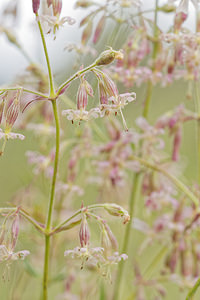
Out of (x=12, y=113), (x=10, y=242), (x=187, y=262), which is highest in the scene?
(x=12, y=113)

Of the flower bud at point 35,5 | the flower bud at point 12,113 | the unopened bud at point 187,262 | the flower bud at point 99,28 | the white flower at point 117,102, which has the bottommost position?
the unopened bud at point 187,262

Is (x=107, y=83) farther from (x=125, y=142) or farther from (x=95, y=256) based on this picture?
(x=125, y=142)

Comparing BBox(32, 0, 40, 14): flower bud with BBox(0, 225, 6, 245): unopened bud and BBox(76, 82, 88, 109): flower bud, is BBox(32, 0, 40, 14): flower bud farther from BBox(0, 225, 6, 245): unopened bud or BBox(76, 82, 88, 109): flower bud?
BBox(0, 225, 6, 245): unopened bud

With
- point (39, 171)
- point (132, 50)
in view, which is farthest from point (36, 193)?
point (132, 50)

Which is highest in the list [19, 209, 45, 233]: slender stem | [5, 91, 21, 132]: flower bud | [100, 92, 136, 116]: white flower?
[100, 92, 136, 116]: white flower

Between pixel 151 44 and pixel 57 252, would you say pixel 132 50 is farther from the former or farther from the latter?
pixel 57 252

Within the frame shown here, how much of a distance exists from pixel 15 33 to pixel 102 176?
1.06ft

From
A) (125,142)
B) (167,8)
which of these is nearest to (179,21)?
(167,8)

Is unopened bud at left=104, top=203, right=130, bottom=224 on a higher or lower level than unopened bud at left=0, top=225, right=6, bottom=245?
higher

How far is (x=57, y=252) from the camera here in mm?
958

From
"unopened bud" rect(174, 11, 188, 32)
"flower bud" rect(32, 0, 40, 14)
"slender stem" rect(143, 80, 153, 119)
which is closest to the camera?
"flower bud" rect(32, 0, 40, 14)

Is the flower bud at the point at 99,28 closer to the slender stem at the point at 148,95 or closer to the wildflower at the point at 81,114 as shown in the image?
the slender stem at the point at 148,95

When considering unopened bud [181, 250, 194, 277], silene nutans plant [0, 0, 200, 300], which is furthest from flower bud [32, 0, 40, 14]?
unopened bud [181, 250, 194, 277]

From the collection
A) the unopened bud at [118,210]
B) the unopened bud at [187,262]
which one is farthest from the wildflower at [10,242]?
the unopened bud at [187,262]
